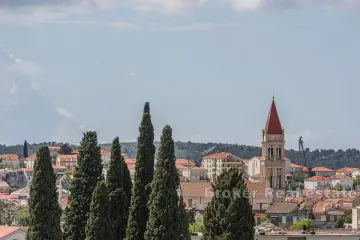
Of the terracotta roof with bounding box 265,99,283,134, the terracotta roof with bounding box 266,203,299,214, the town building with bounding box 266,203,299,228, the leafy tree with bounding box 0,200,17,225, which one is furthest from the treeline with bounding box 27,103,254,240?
the terracotta roof with bounding box 265,99,283,134

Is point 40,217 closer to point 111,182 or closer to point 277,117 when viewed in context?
point 111,182

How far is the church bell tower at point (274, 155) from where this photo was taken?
162 m

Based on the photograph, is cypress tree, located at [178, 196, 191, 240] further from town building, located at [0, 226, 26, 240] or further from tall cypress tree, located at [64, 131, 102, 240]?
town building, located at [0, 226, 26, 240]

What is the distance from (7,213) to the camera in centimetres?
13100

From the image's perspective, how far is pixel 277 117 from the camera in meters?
171

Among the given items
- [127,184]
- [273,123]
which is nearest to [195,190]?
[273,123]

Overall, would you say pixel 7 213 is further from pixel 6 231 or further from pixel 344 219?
pixel 6 231

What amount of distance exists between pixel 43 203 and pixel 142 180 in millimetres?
4395

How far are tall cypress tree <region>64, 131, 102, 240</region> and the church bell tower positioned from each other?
347 feet

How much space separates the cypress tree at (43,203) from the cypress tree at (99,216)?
127 centimetres

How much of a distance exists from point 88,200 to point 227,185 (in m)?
9.04

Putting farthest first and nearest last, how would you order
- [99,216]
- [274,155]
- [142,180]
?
[274,155] < [142,180] < [99,216]

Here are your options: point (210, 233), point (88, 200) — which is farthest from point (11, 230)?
point (210, 233)

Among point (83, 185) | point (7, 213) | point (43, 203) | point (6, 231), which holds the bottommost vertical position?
point (6, 231)
